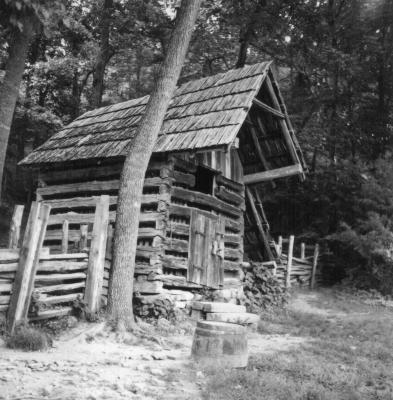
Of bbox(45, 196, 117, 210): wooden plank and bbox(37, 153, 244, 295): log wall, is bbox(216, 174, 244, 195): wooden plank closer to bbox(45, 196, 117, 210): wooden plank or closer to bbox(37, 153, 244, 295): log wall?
bbox(37, 153, 244, 295): log wall

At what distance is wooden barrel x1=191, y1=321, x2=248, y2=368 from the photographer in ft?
20.4

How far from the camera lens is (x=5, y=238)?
20.0m

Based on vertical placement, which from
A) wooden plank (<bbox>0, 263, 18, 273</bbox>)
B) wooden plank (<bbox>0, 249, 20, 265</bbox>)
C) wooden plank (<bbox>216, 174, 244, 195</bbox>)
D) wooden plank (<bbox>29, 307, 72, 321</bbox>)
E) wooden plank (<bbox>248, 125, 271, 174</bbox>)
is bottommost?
wooden plank (<bbox>29, 307, 72, 321</bbox>)

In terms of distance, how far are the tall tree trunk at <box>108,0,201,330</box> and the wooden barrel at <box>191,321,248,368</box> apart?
6.53 ft

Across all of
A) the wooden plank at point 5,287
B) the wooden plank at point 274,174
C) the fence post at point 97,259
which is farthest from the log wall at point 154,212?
the wooden plank at point 5,287

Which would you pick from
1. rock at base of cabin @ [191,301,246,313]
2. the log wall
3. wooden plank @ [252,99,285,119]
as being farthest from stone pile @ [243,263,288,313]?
wooden plank @ [252,99,285,119]

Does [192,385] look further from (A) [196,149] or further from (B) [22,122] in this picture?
(B) [22,122]

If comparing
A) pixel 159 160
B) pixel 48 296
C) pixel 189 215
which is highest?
pixel 159 160

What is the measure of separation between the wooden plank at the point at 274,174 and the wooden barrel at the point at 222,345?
22.3 ft

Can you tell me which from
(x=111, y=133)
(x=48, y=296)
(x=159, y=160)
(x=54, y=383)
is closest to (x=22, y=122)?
(x=111, y=133)

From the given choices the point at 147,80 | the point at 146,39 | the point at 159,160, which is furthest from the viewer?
the point at 147,80

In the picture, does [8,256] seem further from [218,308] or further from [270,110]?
[270,110]

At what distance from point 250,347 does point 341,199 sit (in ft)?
46.6

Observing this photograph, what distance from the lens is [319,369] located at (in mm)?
6250
